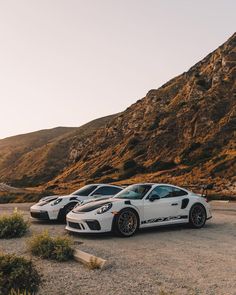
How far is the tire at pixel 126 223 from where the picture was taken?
37.2ft

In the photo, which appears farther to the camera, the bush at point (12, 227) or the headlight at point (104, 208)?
the bush at point (12, 227)

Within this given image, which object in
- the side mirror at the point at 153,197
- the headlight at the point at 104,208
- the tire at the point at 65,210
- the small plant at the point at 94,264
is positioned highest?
the side mirror at the point at 153,197

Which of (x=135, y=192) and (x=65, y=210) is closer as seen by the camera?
(x=135, y=192)

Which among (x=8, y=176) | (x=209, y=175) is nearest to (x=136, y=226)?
(x=209, y=175)

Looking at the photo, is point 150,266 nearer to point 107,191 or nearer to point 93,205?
point 93,205

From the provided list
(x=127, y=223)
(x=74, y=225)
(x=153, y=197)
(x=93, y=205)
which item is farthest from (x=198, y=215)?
(x=74, y=225)

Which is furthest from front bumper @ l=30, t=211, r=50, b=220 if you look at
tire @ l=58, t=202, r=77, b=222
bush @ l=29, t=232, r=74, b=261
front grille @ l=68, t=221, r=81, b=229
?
bush @ l=29, t=232, r=74, b=261

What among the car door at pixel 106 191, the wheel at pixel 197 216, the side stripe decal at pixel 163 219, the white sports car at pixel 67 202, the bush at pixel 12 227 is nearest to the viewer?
the bush at pixel 12 227

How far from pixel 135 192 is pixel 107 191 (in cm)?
281

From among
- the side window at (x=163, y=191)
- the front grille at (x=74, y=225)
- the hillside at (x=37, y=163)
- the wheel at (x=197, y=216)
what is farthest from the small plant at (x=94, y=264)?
the hillside at (x=37, y=163)

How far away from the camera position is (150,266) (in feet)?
26.2

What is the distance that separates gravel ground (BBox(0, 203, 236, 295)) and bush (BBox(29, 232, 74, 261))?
0.77 feet

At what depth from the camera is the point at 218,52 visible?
77.2m

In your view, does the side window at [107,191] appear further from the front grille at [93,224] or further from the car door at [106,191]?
the front grille at [93,224]
